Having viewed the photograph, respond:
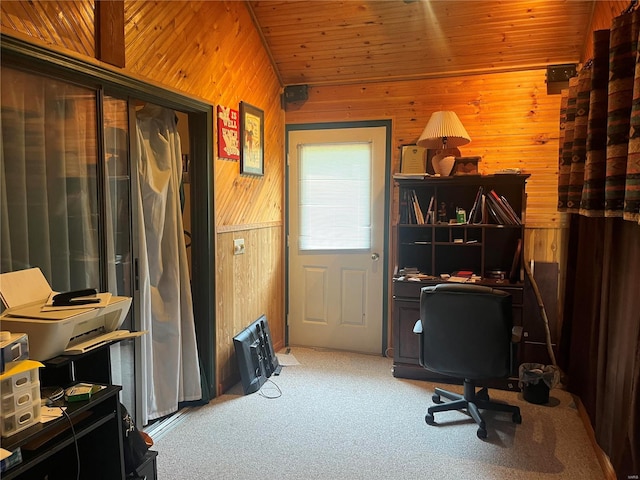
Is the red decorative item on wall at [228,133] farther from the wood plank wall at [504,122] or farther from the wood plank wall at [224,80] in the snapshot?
the wood plank wall at [504,122]

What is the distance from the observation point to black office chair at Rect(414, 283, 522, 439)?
2754 millimetres

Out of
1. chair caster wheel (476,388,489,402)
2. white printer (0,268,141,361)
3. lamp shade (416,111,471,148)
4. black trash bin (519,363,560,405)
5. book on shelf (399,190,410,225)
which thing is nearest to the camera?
white printer (0,268,141,361)

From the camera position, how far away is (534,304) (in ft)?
12.5

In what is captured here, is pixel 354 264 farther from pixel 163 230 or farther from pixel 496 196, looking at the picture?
pixel 163 230

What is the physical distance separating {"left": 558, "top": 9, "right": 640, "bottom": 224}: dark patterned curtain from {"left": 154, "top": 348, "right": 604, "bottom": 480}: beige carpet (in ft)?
4.56

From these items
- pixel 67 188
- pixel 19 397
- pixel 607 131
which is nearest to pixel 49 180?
pixel 67 188

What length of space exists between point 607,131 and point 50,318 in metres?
2.46

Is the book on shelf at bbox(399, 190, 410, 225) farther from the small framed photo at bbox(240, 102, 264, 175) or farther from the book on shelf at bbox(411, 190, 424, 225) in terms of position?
the small framed photo at bbox(240, 102, 264, 175)

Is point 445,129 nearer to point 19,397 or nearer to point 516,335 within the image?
point 516,335

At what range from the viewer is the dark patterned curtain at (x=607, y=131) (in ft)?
6.04

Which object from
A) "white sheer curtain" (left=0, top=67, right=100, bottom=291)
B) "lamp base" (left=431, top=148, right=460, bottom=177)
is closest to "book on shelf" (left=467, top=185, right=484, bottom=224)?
"lamp base" (left=431, top=148, right=460, bottom=177)

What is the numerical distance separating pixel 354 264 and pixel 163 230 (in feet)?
6.48

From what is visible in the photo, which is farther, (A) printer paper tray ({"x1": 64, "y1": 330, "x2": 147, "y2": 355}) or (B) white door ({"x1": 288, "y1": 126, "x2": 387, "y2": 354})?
(B) white door ({"x1": 288, "y1": 126, "x2": 387, "y2": 354})

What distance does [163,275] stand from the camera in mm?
2986
